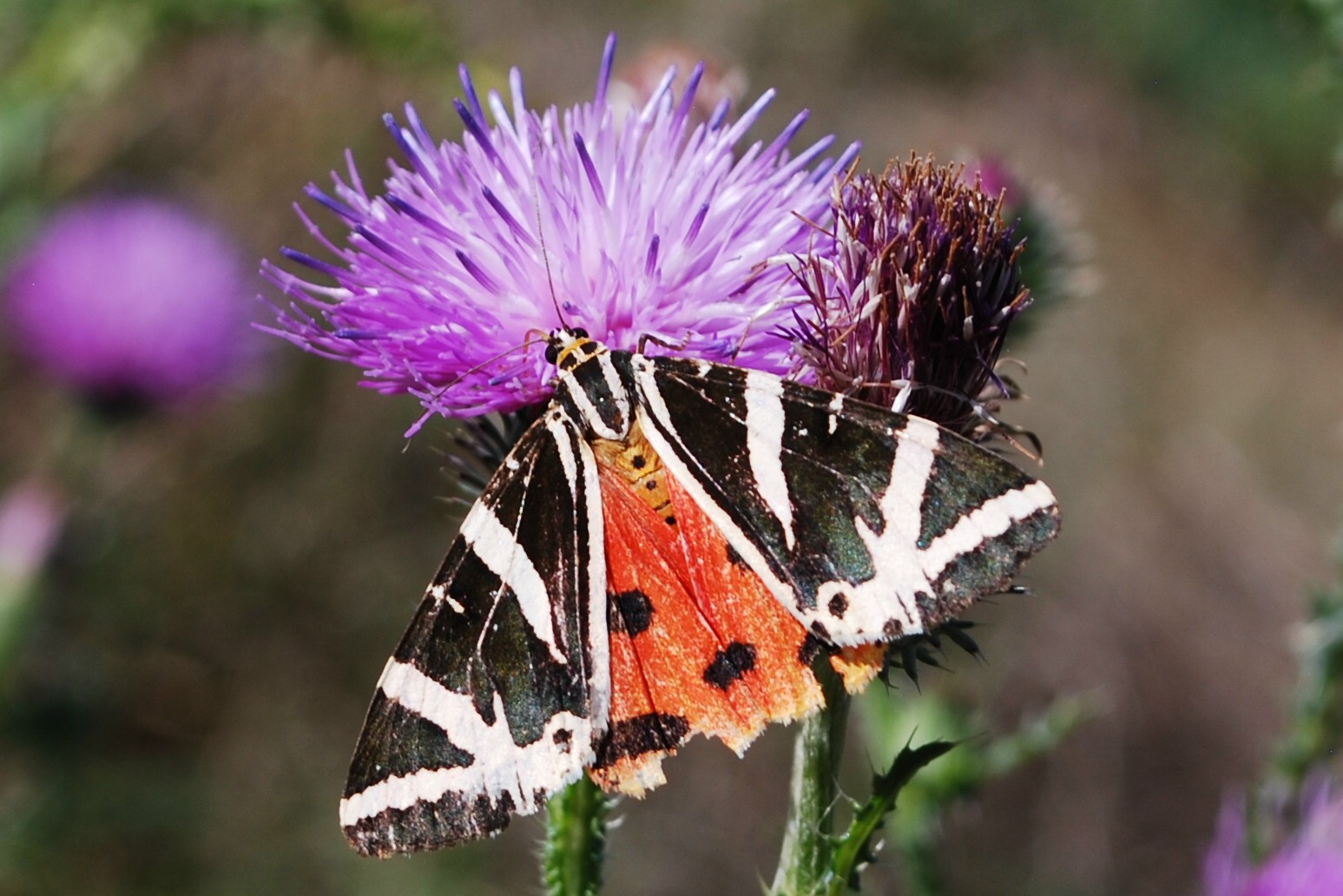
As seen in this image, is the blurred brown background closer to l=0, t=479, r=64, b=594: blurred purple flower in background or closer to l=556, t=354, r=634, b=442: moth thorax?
l=0, t=479, r=64, b=594: blurred purple flower in background

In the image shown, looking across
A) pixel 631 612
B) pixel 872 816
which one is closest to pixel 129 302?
pixel 631 612

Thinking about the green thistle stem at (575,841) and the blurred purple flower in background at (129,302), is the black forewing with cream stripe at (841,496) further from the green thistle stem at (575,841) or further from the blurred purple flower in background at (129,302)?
the blurred purple flower in background at (129,302)

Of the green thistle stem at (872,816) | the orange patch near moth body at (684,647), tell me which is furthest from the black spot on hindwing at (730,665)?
the green thistle stem at (872,816)

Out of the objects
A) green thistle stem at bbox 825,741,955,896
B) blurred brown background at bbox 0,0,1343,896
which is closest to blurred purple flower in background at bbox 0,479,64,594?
blurred brown background at bbox 0,0,1343,896

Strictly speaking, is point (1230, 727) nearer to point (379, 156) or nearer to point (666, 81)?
point (379, 156)

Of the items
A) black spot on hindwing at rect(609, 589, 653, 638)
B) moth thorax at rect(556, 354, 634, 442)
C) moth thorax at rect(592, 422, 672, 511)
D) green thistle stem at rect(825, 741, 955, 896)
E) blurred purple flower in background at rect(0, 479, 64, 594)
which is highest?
blurred purple flower in background at rect(0, 479, 64, 594)
